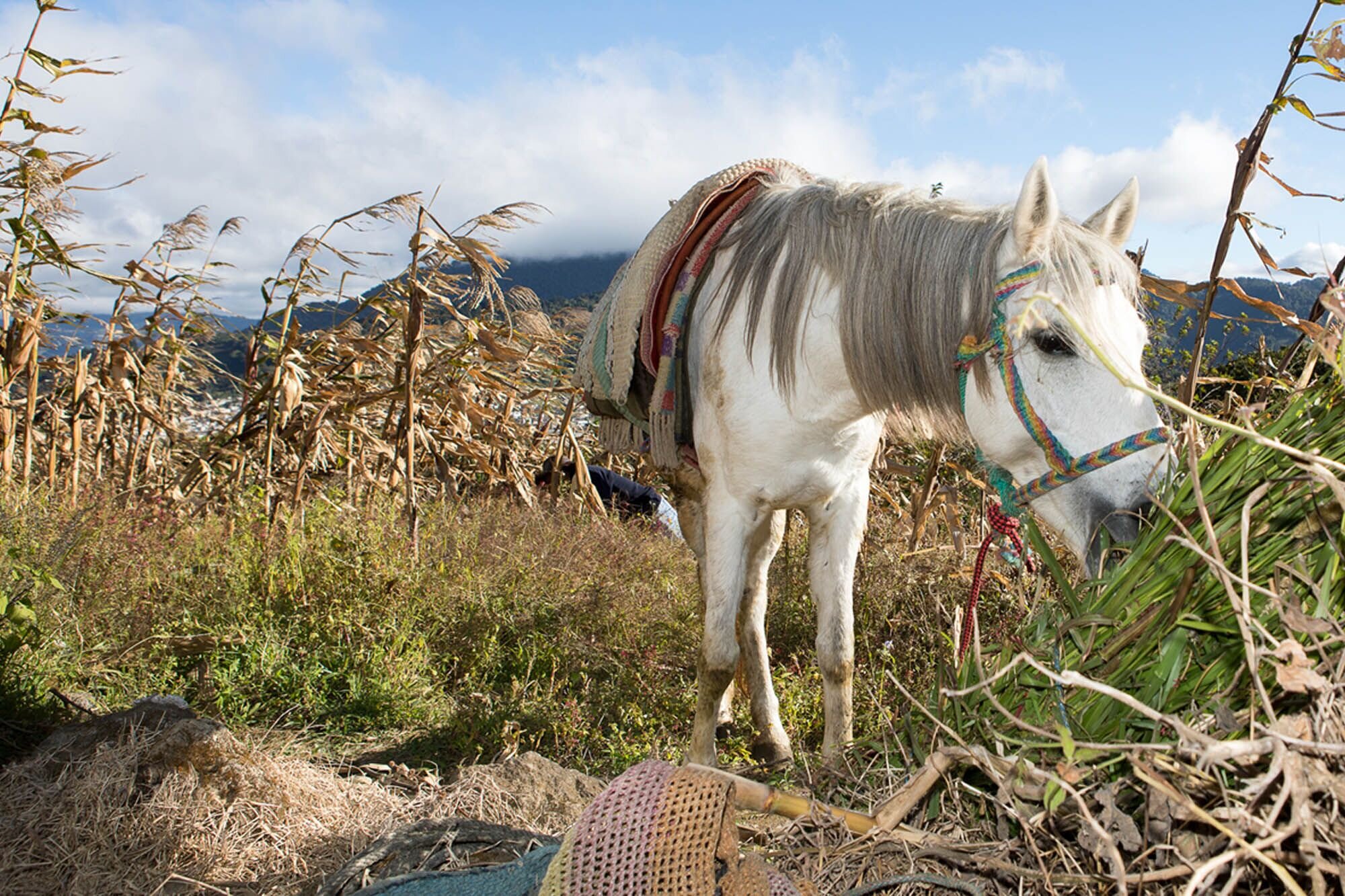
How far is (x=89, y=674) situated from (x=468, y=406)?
215cm

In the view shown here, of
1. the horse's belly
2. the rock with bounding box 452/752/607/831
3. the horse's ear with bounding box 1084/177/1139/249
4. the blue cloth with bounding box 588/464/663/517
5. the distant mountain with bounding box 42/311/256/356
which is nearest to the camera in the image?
the horse's ear with bounding box 1084/177/1139/249

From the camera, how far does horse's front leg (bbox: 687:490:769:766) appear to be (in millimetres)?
2844

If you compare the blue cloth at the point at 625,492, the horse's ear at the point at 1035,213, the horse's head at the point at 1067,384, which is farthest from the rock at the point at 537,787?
the blue cloth at the point at 625,492

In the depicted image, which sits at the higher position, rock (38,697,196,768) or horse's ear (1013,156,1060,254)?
horse's ear (1013,156,1060,254)

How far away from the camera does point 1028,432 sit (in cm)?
206

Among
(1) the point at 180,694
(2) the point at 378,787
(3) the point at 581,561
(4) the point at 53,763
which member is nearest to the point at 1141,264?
(2) the point at 378,787

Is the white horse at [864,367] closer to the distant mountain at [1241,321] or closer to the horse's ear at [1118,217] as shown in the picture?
the horse's ear at [1118,217]

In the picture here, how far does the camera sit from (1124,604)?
133cm

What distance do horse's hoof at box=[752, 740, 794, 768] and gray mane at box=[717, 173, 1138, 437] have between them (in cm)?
142

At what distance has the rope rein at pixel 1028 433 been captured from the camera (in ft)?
6.04

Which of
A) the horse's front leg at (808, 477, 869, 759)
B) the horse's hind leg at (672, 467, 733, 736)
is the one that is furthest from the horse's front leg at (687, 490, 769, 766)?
the horse's hind leg at (672, 467, 733, 736)

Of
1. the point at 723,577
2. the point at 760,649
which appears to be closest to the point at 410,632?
the point at 760,649

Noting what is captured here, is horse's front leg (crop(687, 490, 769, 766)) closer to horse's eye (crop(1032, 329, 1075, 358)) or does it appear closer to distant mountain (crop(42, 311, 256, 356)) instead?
horse's eye (crop(1032, 329, 1075, 358))

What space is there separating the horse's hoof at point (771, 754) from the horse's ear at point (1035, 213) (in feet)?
6.97
